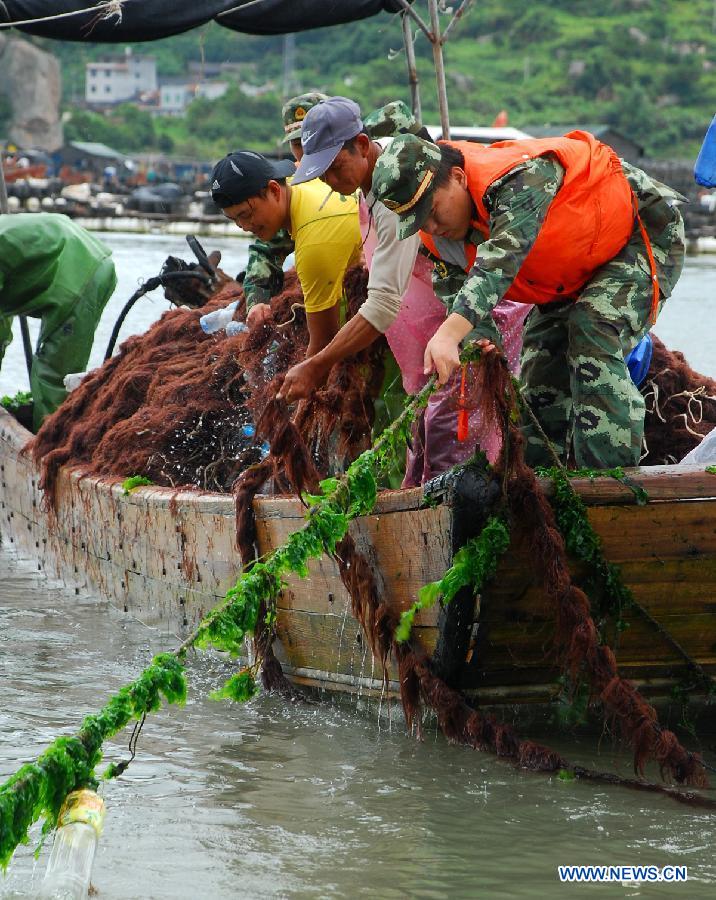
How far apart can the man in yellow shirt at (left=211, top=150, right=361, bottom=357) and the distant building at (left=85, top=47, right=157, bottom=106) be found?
144 m

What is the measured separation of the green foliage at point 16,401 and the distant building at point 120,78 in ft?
459

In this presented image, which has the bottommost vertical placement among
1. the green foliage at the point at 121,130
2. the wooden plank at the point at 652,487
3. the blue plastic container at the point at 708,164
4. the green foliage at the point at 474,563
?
the green foliage at the point at 121,130

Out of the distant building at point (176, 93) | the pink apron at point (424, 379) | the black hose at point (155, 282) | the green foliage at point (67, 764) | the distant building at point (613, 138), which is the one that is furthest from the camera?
the distant building at point (176, 93)

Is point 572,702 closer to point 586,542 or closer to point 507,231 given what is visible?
point 586,542

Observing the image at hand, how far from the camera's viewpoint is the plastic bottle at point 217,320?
7.20 m

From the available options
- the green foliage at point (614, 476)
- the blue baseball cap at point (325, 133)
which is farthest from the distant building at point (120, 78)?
the green foliage at point (614, 476)

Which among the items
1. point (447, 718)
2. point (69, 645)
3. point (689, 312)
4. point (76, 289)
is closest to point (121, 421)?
point (69, 645)

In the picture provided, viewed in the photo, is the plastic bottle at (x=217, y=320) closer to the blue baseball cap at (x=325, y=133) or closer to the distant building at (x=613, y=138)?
the blue baseball cap at (x=325, y=133)

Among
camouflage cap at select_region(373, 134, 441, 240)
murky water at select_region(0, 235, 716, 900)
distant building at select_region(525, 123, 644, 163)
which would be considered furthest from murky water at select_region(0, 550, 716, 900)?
distant building at select_region(525, 123, 644, 163)

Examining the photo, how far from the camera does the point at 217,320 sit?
724 cm

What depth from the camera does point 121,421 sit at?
702 centimetres

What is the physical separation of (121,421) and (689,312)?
22.5 metres

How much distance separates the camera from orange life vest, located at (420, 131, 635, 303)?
4.18 m

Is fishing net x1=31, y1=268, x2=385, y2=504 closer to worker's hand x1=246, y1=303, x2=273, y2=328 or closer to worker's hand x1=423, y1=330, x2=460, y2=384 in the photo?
worker's hand x1=246, y1=303, x2=273, y2=328
